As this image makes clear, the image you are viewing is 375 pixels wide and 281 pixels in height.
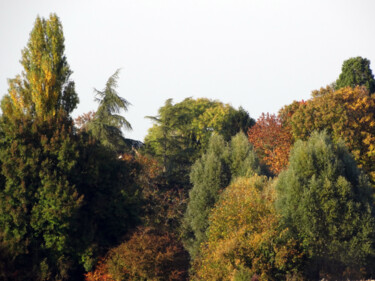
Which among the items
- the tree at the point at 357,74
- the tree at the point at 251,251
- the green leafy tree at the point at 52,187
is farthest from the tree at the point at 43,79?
the tree at the point at 357,74

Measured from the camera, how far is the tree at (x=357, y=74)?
228ft

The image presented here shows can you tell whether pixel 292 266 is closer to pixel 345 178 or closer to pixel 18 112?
pixel 345 178

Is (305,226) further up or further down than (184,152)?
further down

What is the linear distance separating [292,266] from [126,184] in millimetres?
11382

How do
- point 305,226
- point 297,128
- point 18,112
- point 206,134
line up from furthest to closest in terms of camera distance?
point 206,134
point 297,128
point 305,226
point 18,112

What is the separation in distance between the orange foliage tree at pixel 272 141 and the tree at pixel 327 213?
16300 millimetres

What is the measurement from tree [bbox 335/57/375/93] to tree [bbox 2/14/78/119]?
4117cm

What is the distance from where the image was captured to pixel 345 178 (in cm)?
4066

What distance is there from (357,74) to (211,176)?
1109 inches

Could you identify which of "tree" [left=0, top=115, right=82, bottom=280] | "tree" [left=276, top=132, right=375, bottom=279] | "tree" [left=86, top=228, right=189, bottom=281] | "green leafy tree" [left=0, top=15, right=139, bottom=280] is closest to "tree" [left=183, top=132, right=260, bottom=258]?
"tree" [left=276, top=132, right=375, bottom=279]

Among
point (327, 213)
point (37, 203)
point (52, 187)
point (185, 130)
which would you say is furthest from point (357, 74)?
point (37, 203)

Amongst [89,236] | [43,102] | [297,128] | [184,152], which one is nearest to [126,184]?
[89,236]

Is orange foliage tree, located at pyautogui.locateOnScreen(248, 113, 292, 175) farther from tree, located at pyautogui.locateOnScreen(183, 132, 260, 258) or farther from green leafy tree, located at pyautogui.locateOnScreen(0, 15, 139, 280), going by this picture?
green leafy tree, located at pyautogui.locateOnScreen(0, 15, 139, 280)

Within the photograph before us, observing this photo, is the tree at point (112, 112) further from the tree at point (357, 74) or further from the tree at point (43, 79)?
the tree at point (357, 74)
